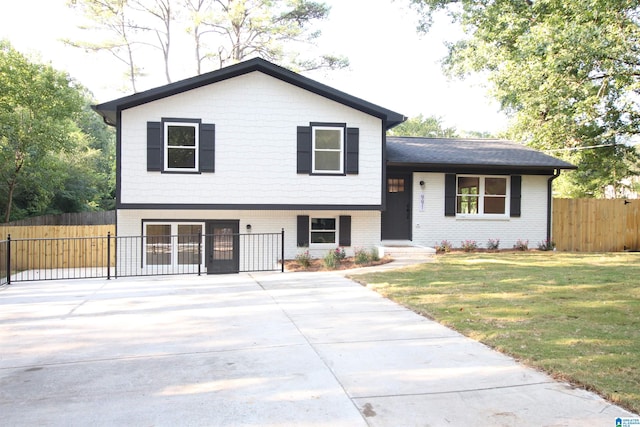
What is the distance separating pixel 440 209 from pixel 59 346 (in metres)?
12.9

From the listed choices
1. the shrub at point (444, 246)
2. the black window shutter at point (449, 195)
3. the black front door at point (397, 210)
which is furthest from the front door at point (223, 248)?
the black window shutter at point (449, 195)

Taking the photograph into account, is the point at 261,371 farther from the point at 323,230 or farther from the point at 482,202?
the point at 482,202

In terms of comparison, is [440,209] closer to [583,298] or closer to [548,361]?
[583,298]

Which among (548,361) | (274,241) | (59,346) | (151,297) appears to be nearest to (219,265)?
(274,241)

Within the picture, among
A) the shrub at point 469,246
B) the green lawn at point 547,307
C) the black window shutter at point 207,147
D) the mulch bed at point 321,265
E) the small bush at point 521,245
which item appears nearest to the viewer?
the green lawn at point 547,307

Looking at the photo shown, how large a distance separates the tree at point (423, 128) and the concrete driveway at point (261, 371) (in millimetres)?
44954

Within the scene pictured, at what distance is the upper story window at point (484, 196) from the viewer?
16.7 meters

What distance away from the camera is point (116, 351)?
556 cm

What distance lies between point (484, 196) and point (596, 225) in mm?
4614

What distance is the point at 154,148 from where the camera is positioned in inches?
538

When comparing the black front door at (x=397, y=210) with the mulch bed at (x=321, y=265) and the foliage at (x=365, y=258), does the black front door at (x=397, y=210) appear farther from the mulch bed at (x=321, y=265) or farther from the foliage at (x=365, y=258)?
the mulch bed at (x=321, y=265)

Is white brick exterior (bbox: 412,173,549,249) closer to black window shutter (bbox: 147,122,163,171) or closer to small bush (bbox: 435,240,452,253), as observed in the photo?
small bush (bbox: 435,240,452,253)

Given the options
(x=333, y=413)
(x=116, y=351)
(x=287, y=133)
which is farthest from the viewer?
(x=287, y=133)

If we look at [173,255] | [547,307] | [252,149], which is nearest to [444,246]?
[252,149]
